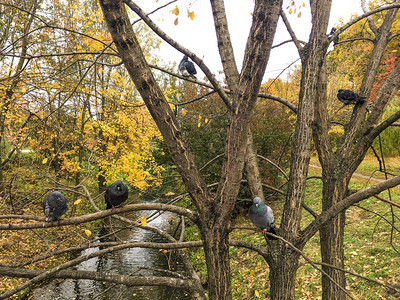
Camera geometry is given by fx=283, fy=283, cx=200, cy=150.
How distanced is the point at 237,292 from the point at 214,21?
5.79 metres

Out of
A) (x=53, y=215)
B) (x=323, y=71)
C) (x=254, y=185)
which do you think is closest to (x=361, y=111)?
(x=323, y=71)

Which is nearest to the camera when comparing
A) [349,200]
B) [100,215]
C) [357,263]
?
[100,215]

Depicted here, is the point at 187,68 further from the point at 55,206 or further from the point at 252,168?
the point at 55,206

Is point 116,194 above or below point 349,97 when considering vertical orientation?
below

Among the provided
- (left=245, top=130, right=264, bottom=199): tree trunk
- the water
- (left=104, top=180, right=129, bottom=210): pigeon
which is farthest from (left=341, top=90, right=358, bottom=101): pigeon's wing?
the water

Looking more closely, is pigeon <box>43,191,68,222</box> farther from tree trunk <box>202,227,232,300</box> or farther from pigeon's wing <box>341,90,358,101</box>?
pigeon's wing <box>341,90,358,101</box>

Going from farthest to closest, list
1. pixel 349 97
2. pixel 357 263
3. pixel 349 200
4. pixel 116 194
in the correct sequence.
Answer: pixel 357 263 → pixel 349 97 → pixel 116 194 → pixel 349 200

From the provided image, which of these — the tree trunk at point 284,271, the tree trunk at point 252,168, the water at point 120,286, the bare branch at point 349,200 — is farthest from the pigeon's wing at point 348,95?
the water at point 120,286

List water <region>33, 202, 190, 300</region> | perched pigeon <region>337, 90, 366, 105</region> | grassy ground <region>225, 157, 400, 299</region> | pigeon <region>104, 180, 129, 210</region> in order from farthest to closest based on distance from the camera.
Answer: water <region>33, 202, 190, 300</region>
grassy ground <region>225, 157, 400, 299</region>
perched pigeon <region>337, 90, 366, 105</region>
pigeon <region>104, 180, 129, 210</region>

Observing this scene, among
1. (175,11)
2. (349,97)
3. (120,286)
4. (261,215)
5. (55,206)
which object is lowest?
(120,286)

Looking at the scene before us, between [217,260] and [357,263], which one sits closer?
[217,260]

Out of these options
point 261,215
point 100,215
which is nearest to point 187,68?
point 261,215

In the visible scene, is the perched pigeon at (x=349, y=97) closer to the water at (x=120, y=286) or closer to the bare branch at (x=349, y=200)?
the bare branch at (x=349, y=200)

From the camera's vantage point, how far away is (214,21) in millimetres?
2504
